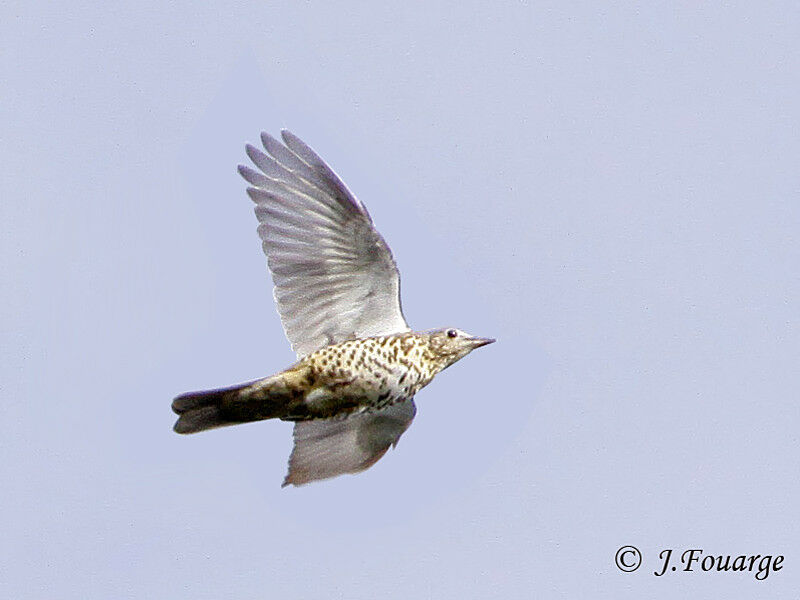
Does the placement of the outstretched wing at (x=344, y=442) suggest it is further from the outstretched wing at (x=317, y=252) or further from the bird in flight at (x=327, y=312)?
the outstretched wing at (x=317, y=252)

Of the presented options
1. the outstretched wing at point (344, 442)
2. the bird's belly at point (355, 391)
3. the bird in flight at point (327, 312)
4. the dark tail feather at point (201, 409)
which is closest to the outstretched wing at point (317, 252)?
the bird in flight at point (327, 312)

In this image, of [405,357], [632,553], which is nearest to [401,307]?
[405,357]

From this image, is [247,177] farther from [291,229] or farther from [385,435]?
A: [385,435]

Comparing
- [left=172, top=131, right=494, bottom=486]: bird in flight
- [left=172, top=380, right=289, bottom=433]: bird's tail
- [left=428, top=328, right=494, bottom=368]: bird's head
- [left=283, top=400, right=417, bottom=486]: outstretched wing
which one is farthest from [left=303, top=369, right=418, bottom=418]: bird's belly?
[left=283, top=400, right=417, bottom=486]: outstretched wing

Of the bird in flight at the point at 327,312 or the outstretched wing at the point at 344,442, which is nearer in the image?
the bird in flight at the point at 327,312

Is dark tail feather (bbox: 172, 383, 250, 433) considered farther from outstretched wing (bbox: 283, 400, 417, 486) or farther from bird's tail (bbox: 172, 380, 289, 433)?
outstretched wing (bbox: 283, 400, 417, 486)

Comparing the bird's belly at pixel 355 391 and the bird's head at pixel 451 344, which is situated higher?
the bird's head at pixel 451 344
